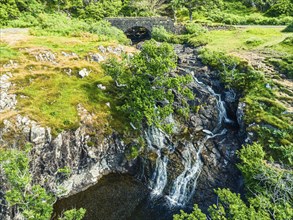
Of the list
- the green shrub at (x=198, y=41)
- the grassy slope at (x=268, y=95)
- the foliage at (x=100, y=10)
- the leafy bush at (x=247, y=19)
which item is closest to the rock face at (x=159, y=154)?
the grassy slope at (x=268, y=95)

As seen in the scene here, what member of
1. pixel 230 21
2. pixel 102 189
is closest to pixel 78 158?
pixel 102 189

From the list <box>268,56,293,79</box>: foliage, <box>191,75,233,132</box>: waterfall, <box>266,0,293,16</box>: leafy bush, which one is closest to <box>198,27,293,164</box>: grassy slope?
<box>268,56,293,79</box>: foliage

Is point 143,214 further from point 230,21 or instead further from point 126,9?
point 126,9

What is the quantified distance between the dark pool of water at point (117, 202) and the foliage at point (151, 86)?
8.13 m

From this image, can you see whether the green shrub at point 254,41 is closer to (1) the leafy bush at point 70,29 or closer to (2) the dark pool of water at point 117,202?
(1) the leafy bush at point 70,29

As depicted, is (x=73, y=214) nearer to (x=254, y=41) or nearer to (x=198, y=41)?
(x=254, y=41)

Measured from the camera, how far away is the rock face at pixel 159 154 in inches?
1199

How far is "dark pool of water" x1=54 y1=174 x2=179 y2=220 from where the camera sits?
96.7ft

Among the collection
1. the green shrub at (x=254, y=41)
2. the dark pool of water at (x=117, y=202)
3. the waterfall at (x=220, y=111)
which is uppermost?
the green shrub at (x=254, y=41)

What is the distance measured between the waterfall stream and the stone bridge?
4024cm

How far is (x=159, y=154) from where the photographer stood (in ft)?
114

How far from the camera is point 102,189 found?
32.7m

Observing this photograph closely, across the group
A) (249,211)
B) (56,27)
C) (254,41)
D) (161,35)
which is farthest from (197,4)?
(249,211)

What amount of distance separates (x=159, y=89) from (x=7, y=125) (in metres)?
19.0
